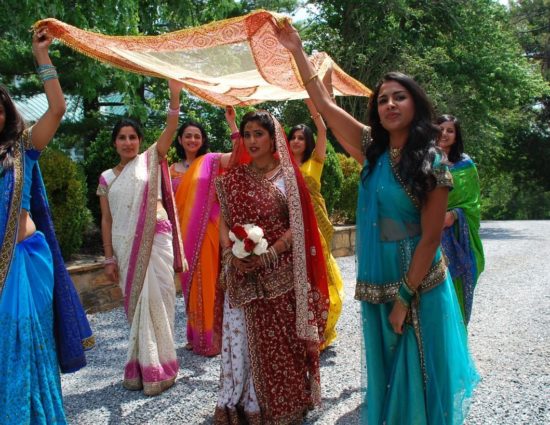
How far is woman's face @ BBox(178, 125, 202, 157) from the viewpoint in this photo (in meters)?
4.78

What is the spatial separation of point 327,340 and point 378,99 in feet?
8.87

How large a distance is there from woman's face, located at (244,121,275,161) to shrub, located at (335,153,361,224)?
7923 mm

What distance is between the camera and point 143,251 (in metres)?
3.66

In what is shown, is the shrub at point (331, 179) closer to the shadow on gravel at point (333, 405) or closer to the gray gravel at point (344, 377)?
the gray gravel at point (344, 377)

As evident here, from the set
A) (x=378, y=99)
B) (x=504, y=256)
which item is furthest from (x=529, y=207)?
(x=378, y=99)

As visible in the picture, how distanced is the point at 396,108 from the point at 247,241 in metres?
1.12

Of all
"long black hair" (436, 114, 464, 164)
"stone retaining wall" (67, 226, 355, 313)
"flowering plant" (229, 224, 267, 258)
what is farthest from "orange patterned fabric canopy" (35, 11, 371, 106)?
"stone retaining wall" (67, 226, 355, 313)

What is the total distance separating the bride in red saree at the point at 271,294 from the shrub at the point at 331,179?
21.3 ft

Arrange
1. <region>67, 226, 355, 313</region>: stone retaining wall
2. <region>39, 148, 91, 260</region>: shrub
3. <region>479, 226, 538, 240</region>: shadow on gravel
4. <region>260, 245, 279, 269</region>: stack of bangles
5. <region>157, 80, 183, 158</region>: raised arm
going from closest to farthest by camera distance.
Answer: <region>260, 245, 279, 269</region>: stack of bangles → <region>157, 80, 183, 158</region>: raised arm → <region>67, 226, 355, 313</region>: stone retaining wall → <region>39, 148, 91, 260</region>: shrub → <region>479, 226, 538, 240</region>: shadow on gravel

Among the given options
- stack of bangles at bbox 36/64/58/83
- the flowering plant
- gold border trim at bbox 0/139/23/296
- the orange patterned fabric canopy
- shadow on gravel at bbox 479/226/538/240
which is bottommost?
shadow on gravel at bbox 479/226/538/240

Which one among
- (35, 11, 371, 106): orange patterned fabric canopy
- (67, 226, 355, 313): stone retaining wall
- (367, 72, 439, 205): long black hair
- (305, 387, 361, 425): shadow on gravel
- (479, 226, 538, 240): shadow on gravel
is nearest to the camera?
(367, 72, 439, 205): long black hair

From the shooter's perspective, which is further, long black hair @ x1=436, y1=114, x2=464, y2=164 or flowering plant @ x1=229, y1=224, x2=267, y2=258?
long black hair @ x1=436, y1=114, x2=464, y2=164

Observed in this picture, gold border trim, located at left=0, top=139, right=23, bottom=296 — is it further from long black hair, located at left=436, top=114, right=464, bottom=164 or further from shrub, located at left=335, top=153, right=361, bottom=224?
shrub, located at left=335, top=153, right=361, bottom=224

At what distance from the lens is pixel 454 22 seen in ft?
47.4
